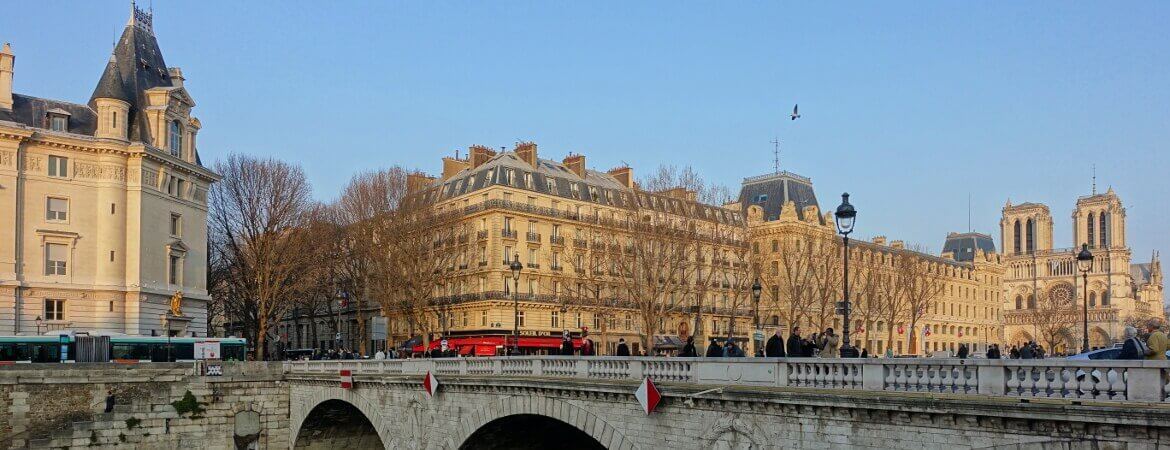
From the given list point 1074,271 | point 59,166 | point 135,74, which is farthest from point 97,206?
point 1074,271

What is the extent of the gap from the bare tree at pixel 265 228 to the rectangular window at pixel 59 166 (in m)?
10.6

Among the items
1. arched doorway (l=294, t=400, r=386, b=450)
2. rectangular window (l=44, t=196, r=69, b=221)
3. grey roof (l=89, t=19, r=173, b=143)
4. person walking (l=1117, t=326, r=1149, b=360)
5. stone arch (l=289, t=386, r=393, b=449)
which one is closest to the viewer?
person walking (l=1117, t=326, r=1149, b=360)

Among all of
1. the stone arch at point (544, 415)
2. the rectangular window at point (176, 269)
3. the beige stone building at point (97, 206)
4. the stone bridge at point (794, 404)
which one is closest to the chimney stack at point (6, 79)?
the beige stone building at point (97, 206)

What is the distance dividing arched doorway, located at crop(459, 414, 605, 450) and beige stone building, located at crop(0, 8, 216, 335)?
2764cm

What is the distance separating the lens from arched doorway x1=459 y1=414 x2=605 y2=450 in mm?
27391

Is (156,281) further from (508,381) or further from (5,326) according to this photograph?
(508,381)

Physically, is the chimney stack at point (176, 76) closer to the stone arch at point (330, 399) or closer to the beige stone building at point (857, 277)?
the stone arch at point (330, 399)

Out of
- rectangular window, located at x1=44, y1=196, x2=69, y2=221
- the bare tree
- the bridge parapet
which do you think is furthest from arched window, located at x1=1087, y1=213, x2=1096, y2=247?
the bridge parapet

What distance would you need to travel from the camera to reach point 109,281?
48625 mm

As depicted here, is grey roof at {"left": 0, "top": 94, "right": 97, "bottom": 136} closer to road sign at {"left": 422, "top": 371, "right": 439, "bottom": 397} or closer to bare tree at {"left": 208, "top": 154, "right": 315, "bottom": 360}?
bare tree at {"left": 208, "top": 154, "right": 315, "bottom": 360}

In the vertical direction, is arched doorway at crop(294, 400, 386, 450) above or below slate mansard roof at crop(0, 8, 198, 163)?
below

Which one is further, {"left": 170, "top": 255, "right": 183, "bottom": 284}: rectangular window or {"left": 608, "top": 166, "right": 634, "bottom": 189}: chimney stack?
{"left": 608, "top": 166, "right": 634, "bottom": 189}: chimney stack

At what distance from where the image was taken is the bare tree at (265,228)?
5572 centimetres

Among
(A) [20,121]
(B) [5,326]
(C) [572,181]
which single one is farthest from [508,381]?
(C) [572,181]
